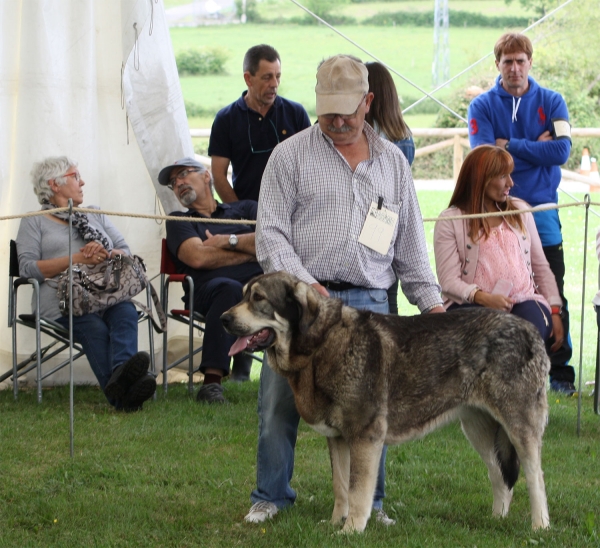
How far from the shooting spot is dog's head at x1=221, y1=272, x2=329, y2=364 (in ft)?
11.6

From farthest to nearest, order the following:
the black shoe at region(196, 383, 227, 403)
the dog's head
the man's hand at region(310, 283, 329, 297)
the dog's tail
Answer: the black shoe at region(196, 383, 227, 403)
the dog's tail
the man's hand at region(310, 283, 329, 297)
the dog's head

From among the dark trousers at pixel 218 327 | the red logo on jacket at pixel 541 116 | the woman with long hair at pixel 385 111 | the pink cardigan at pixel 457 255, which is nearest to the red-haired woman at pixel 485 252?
the pink cardigan at pixel 457 255

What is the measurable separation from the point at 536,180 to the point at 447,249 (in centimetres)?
127

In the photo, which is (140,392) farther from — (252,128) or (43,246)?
(252,128)

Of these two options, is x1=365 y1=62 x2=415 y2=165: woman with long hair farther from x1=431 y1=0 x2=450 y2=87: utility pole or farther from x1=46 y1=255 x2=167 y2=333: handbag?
x1=431 y1=0 x2=450 y2=87: utility pole

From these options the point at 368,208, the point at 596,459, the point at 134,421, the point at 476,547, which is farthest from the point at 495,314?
the point at 134,421

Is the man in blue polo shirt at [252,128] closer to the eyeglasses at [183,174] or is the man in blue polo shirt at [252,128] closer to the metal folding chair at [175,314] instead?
the eyeglasses at [183,174]

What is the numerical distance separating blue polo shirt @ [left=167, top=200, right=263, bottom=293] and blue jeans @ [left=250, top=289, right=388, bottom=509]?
106 inches

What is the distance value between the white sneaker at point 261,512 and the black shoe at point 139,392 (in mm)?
2085

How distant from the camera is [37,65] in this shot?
667 centimetres

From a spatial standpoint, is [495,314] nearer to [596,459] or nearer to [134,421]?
[596,459]

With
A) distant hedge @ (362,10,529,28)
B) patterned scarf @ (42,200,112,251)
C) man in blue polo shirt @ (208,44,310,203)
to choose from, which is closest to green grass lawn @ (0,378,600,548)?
patterned scarf @ (42,200,112,251)

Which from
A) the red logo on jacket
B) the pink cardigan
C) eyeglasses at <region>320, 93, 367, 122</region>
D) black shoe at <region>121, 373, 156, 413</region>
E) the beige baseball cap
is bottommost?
black shoe at <region>121, 373, 156, 413</region>

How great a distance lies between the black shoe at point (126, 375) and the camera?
19.1 feet
